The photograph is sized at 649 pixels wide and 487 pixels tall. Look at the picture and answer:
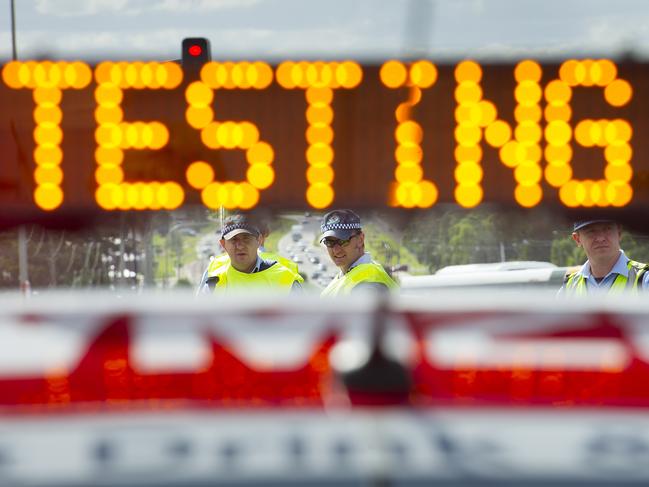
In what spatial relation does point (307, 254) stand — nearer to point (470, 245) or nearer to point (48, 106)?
point (470, 245)

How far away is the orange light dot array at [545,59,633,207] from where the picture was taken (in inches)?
151

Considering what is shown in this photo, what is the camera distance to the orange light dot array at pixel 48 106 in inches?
142

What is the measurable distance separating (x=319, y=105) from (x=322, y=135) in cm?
15

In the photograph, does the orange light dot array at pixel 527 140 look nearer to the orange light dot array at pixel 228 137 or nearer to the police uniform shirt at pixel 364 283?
the orange light dot array at pixel 228 137

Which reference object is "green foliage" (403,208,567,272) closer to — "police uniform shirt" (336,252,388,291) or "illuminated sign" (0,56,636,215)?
"police uniform shirt" (336,252,388,291)

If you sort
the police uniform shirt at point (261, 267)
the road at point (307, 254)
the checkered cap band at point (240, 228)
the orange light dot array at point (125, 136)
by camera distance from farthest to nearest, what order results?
the road at point (307, 254) < the police uniform shirt at point (261, 267) < the checkered cap band at point (240, 228) < the orange light dot array at point (125, 136)

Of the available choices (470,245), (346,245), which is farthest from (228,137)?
(470,245)

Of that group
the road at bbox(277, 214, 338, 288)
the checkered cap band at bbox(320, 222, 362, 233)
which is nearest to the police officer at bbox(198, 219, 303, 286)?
the road at bbox(277, 214, 338, 288)

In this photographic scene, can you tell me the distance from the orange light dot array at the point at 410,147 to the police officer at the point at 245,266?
266 centimetres

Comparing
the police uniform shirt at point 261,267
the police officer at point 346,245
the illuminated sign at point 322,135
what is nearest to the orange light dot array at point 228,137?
the illuminated sign at point 322,135

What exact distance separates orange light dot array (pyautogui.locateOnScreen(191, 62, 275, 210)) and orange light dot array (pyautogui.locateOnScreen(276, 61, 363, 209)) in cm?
10

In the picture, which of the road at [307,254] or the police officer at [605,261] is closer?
the police officer at [605,261]

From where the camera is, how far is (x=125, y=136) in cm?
366

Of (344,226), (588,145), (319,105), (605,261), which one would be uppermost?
(319,105)
